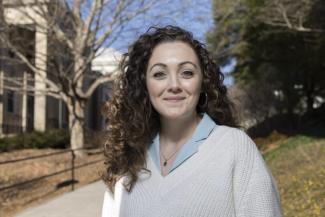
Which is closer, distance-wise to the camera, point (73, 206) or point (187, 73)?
point (187, 73)

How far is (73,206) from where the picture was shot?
8.64 m

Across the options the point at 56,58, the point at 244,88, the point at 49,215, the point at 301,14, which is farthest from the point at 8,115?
the point at 49,215

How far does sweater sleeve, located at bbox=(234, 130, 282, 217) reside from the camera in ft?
5.75

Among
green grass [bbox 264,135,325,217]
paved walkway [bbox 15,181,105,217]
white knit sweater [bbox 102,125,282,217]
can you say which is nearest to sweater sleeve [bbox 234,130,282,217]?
white knit sweater [bbox 102,125,282,217]

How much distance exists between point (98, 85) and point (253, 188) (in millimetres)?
15471

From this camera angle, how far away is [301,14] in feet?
51.0

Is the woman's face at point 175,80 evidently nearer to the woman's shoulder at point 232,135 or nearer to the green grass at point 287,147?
the woman's shoulder at point 232,135

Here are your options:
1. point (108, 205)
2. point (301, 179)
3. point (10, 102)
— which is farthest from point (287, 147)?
point (108, 205)

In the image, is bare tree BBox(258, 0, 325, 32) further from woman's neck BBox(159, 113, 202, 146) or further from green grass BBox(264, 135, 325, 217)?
woman's neck BBox(159, 113, 202, 146)

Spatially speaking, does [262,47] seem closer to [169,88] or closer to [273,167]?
[273,167]

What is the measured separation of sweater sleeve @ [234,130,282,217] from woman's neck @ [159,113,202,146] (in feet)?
1.17

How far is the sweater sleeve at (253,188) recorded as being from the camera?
1752 mm

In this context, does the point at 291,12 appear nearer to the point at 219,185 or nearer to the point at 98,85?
the point at 98,85

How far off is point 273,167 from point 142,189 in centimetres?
1044
